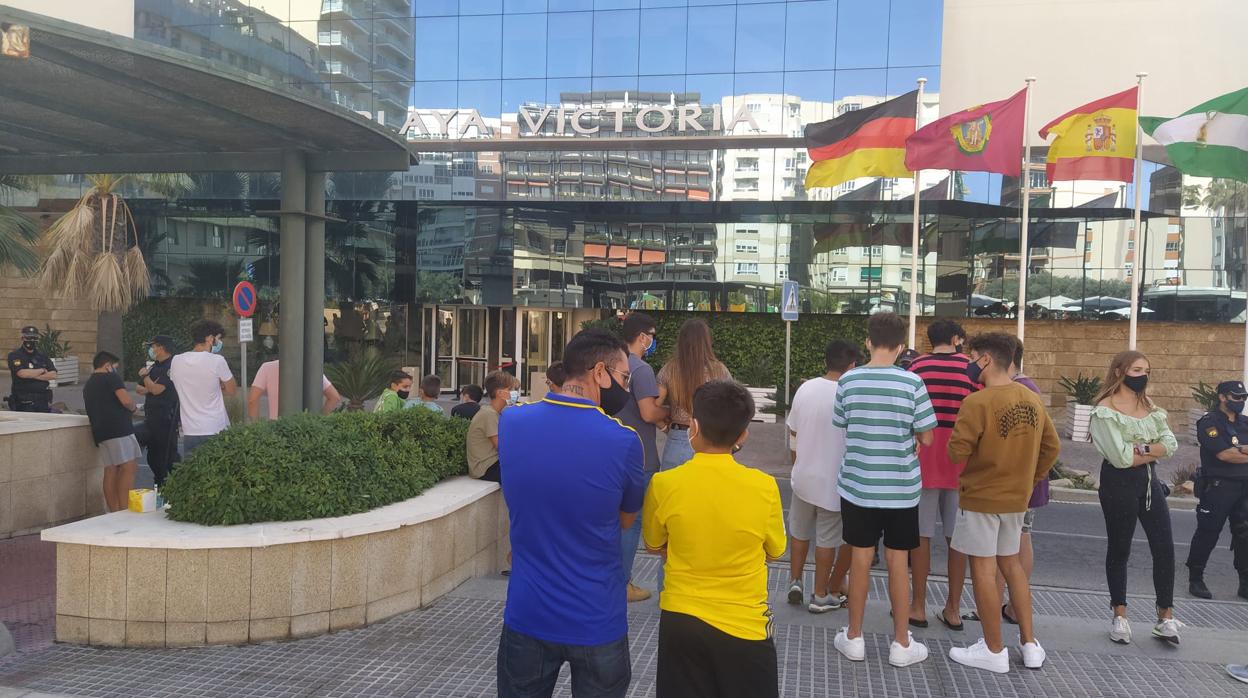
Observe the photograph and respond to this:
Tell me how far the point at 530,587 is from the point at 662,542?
496mm

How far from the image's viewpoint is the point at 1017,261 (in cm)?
2230

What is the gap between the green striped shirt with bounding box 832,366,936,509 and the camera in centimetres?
493

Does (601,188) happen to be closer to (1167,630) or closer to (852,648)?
(1167,630)

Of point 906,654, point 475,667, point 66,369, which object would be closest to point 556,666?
point 475,667

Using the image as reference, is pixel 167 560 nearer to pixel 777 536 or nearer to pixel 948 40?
pixel 777 536

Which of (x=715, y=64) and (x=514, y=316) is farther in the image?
(x=514, y=316)

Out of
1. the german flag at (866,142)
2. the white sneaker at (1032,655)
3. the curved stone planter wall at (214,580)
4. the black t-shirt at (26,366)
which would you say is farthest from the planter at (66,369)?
the white sneaker at (1032,655)

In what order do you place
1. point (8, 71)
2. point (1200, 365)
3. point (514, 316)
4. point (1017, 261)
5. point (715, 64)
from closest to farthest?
point (8, 71)
point (1200, 365)
point (1017, 261)
point (715, 64)
point (514, 316)

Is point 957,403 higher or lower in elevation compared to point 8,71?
lower

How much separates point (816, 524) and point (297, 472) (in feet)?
10.8

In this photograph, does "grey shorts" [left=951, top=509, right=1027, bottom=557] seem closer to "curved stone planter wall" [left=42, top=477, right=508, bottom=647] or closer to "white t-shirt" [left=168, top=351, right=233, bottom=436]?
"curved stone planter wall" [left=42, top=477, right=508, bottom=647]

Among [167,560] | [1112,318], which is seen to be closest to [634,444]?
[167,560]

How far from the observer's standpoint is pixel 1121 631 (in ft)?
17.8

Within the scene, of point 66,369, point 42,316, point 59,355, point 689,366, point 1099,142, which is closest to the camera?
point 689,366
